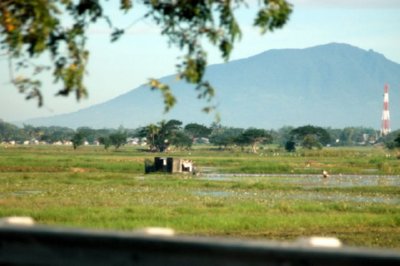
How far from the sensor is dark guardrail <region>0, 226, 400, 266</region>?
202 inches

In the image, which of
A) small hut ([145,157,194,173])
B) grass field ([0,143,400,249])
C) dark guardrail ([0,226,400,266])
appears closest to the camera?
dark guardrail ([0,226,400,266])

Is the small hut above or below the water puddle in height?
above

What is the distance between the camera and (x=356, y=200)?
3516cm

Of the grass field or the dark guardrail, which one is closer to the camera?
the dark guardrail

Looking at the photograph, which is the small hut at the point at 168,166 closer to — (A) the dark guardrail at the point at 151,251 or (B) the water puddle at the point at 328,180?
(B) the water puddle at the point at 328,180

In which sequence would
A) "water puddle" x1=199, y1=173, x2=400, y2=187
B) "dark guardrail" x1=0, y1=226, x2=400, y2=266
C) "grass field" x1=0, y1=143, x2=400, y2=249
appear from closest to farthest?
"dark guardrail" x1=0, y1=226, x2=400, y2=266 → "grass field" x1=0, y1=143, x2=400, y2=249 → "water puddle" x1=199, y1=173, x2=400, y2=187

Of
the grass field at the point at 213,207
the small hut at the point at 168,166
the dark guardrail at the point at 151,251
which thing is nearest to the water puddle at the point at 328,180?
the small hut at the point at 168,166

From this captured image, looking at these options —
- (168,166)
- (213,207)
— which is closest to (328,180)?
(168,166)

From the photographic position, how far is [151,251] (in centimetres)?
551

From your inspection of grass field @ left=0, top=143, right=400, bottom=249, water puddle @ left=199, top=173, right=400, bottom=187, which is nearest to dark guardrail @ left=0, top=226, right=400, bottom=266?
grass field @ left=0, top=143, right=400, bottom=249

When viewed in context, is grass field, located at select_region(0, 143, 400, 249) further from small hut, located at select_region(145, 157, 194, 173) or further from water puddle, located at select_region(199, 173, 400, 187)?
small hut, located at select_region(145, 157, 194, 173)

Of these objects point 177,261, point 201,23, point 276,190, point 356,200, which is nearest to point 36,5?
point 201,23

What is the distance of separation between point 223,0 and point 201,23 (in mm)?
286

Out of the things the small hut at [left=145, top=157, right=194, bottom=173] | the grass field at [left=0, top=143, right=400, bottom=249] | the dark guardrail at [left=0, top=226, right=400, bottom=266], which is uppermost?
the dark guardrail at [left=0, top=226, right=400, bottom=266]
